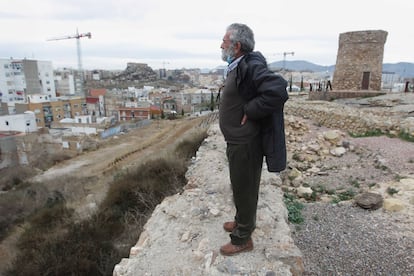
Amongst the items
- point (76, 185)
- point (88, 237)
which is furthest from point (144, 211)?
point (76, 185)

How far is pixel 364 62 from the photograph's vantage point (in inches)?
528

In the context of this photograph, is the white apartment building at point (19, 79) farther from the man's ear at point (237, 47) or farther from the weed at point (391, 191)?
the man's ear at point (237, 47)

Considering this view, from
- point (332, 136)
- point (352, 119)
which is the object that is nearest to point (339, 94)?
point (352, 119)

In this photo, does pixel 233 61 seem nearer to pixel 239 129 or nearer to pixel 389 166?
pixel 239 129

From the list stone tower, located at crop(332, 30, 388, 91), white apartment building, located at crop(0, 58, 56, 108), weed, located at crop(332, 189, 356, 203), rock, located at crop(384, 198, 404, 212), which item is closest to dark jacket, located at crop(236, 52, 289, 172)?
rock, located at crop(384, 198, 404, 212)

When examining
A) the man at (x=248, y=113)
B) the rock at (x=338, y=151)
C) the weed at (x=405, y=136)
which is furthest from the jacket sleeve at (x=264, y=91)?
the weed at (x=405, y=136)

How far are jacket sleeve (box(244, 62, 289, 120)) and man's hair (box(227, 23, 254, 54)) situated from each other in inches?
7.2

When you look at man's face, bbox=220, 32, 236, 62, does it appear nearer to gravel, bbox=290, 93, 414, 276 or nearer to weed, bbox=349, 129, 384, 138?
gravel, bbox=290, 93, 414, 276

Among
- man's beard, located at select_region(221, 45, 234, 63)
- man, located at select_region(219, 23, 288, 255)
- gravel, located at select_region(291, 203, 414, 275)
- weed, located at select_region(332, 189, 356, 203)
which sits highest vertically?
man's beard, located at select_region(221, 45, 234, 63)

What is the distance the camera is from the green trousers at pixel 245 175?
188 centimetres

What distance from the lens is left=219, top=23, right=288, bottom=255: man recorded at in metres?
1.66

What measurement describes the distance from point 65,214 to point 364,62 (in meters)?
14.7

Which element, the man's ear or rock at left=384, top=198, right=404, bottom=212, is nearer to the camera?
the man's ear

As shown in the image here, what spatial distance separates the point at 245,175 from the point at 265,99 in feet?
1.97
